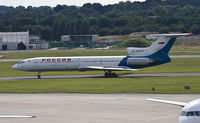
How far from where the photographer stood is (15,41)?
183 meters

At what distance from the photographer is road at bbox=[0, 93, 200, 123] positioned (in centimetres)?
2866

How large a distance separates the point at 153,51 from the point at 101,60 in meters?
7.10

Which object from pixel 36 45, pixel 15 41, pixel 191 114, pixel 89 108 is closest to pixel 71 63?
pixel 89 108

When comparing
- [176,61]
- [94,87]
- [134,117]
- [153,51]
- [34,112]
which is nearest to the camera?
[134,117]

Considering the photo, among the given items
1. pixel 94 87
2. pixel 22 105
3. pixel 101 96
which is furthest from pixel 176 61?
pixel 22 105

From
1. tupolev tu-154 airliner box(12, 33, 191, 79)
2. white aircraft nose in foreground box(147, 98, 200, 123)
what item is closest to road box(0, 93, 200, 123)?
white aircraft nose in foreground box(147, 98, 200, 123)

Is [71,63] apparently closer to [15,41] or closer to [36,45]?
[36,45]

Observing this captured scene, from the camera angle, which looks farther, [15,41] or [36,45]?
[15,41]

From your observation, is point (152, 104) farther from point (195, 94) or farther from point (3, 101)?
point (3, 101)

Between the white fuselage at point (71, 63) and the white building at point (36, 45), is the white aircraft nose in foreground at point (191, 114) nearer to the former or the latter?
the white fuselage at point (71, 63)

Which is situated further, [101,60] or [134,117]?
[101,60]

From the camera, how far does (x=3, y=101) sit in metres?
38.1

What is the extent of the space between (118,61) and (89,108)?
2774 cm

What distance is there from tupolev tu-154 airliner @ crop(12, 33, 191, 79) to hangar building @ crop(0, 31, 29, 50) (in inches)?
4210
